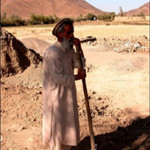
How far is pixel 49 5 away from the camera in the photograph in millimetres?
68625

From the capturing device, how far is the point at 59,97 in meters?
2.50

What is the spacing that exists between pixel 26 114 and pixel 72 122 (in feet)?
8.13

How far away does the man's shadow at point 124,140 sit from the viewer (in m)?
3.53

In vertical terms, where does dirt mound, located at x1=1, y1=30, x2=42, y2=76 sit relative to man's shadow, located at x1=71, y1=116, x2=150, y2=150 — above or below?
above

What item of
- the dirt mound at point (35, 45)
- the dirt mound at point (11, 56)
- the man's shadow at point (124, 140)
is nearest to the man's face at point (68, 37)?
the man's shadow at point (124, 140)

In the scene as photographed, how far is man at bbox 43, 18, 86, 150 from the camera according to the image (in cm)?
238

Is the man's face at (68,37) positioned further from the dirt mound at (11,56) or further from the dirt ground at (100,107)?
the dirt mound at (11,56)

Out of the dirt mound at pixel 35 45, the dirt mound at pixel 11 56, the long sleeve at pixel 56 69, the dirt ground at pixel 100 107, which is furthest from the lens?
the dirt mound at pixel 35 45

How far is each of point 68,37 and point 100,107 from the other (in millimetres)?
3325

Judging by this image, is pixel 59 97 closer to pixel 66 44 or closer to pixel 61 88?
pixel 61 88

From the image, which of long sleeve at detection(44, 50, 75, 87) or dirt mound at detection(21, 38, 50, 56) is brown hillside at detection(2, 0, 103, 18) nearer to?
dirt mound at detection(21, 38, 50, 56)

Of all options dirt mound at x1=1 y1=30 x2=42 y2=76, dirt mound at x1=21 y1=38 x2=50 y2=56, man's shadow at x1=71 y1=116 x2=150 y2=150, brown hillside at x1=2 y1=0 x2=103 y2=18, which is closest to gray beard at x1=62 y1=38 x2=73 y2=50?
man's shadow at x1=71 y1=116 x2=150 y2=150

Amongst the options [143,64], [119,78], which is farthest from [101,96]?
[143,64]

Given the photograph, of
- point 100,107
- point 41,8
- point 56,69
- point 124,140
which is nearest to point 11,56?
point 100,107
